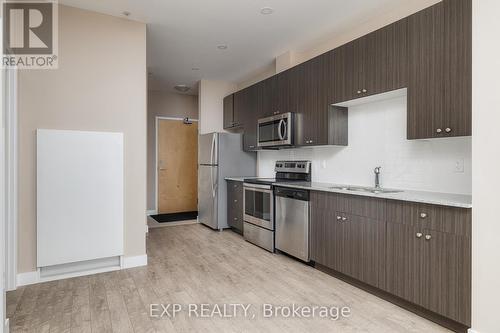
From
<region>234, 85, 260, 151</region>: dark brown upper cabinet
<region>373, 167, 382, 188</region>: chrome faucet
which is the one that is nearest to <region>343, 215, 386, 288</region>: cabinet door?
<region>373, 167, 382, 188</region>: chrome faucet

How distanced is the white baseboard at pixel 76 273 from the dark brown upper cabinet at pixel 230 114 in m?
2.83

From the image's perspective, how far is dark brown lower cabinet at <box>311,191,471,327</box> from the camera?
79.0 inches

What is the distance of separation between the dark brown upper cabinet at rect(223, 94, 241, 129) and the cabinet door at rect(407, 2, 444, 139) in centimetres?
318

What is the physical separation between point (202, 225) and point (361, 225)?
3.43 m

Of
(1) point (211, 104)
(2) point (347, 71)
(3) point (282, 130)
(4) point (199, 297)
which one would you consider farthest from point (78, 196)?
(1) point (211, 104)

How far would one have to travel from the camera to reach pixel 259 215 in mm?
4148

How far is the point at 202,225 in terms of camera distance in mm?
5512

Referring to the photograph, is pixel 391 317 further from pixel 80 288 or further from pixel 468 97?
pixel 80 288

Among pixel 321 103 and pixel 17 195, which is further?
pixel 321 103

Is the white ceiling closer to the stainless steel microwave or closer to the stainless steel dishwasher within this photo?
the stainless steel microwave

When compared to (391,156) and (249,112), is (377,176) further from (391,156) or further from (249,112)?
(249,112)

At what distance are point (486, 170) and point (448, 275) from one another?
75cm

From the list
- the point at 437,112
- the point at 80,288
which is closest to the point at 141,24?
the point at 80,288

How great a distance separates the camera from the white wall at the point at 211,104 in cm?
572
